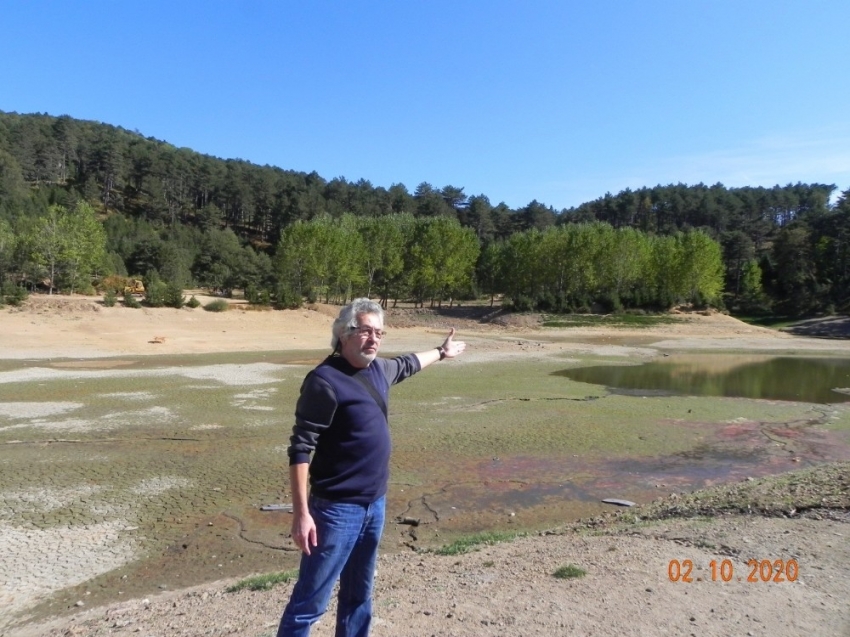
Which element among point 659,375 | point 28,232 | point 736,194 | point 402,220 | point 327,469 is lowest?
point 659,375

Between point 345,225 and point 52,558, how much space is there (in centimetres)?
6877

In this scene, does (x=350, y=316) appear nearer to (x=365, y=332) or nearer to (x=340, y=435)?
(x=365, y=332)

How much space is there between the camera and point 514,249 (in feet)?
251

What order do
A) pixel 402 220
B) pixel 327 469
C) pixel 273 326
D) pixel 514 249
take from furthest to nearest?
pixel 402 220 → pixel 514 249 → pixel 273 326 → pixel 327 469

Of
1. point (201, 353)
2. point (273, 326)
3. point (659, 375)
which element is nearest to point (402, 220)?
point (273, 326)

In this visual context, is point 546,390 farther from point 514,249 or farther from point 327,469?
point 514,249

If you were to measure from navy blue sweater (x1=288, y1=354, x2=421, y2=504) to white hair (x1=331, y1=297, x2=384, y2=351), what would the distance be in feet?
0.53

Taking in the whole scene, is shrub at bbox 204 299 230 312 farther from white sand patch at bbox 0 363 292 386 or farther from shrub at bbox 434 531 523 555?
shrub at bbox 434 531 523 555

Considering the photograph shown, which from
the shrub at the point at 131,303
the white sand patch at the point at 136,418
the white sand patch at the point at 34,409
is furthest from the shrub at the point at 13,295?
the white sand patch at the point at 136,418

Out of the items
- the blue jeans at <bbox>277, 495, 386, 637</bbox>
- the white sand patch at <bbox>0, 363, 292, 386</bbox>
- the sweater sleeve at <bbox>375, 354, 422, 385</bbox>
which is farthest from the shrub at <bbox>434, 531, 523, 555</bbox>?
the white sand patch at <bbox>0, 363, 292, 386</bbox>

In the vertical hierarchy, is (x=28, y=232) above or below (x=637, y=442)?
above

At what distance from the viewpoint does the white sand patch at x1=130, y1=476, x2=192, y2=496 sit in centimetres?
1049

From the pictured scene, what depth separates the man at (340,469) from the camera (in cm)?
351

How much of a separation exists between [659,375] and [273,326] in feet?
103
